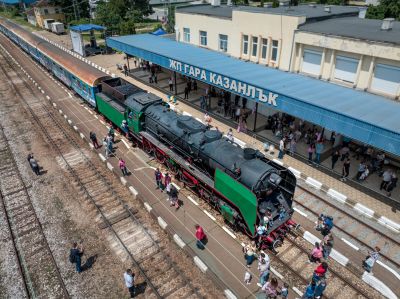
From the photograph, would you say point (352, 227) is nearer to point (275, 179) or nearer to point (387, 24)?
point (275, 179)

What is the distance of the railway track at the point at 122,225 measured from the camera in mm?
12078

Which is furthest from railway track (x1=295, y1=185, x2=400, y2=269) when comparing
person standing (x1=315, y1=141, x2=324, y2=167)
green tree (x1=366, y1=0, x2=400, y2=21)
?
green tree (x1=366, y1=0, x2=400, y2=21)

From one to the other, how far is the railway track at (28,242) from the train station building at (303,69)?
1545 centimetres

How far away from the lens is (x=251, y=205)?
12.4 meters

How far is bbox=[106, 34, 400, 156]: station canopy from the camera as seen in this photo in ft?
51.0

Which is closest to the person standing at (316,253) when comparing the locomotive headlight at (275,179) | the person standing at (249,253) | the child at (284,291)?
the child at (284,291)

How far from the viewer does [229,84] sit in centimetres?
2225

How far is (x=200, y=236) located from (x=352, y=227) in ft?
25.9

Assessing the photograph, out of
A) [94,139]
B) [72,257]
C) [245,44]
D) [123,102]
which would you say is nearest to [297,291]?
[72,257]

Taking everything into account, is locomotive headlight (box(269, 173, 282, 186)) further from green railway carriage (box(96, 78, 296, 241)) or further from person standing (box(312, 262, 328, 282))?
person standing (box(312, 262, 328, 282))

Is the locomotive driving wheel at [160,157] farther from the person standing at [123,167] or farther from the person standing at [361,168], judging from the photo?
the person standing at [361,168]

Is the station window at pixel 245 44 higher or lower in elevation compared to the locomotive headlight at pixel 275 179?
higher

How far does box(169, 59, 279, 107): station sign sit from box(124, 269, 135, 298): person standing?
13.8 meters

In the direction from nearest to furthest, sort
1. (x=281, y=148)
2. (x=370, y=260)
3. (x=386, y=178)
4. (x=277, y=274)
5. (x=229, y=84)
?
(x=370, y=260), (x=277, y=274), (x=386, y=178), (x=281, y=148), (x=229, y=84)
